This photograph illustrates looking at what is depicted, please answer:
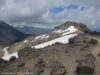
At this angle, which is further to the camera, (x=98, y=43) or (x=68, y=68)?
(x=98, y=43)

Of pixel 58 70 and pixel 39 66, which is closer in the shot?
pixel 58 70

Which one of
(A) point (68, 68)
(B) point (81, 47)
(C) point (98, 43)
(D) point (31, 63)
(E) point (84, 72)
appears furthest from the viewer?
(C) point (98, 43)

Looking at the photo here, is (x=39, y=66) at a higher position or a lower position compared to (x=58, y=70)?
higher

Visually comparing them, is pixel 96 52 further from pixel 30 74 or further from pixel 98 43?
pixel 30 74

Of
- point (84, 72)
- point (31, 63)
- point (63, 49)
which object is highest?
point (63, 49)

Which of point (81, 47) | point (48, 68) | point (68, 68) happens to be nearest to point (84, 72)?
point (68, 68)

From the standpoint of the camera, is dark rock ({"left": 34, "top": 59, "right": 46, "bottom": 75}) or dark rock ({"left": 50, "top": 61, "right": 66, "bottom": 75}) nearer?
dark rock ({"left": 50, "top": 61, "right": 66, "bottom": 75})

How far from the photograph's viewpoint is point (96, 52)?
138 feet

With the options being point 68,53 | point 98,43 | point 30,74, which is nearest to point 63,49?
point 68,53

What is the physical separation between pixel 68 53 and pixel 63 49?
307 cm

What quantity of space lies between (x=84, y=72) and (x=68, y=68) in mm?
3488

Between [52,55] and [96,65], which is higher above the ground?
[52,55]

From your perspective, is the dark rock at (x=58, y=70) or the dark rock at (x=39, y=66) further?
the dark rock at (x=39, y=66)

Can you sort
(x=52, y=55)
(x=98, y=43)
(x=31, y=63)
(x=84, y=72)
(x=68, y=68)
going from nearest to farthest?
1. (x=84, y=72)
2. (x=68, y=68)
3. (x=31, y=63)
4. (x=52, y=55)
5. (x=98, y=43)
